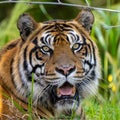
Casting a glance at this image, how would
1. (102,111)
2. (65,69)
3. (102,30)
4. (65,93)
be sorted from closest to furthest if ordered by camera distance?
(65,69) < (65,93) < (102,111) < (102,30)

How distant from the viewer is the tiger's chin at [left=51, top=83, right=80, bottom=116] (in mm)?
4910

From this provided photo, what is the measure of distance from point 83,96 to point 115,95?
1.99 m

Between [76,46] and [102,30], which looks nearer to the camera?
[76,46]

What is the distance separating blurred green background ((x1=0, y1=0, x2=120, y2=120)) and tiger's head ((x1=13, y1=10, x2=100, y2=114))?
2029 mm

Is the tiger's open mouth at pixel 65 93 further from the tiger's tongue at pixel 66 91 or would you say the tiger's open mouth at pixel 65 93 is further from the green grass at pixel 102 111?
the green grass at pixel 102 111

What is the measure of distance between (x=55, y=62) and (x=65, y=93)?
0.79ft

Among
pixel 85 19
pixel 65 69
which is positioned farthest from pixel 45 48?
pixel 85 19

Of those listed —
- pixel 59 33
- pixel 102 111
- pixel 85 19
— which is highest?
pixel 85 19

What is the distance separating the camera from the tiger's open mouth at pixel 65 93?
16.1 feet

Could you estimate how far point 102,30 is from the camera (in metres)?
9.84

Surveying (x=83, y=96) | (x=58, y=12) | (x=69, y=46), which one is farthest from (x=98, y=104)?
(x=58, y=12)

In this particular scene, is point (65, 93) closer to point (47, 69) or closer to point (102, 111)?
point (47, 69)

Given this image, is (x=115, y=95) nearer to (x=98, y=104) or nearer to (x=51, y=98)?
(x=98, y=104)

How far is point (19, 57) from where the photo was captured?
5.16m
